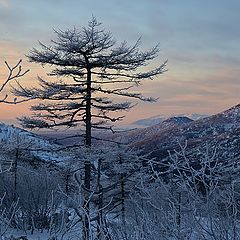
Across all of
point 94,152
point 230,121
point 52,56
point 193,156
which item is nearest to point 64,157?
point 94,152

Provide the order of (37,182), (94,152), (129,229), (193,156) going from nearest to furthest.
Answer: (129,229)
(193,156)
(94,152)
(37,182)

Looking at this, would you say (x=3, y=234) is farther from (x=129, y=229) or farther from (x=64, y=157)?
(x=64, y=157)

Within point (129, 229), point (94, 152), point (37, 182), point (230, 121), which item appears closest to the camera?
point (129, 229)

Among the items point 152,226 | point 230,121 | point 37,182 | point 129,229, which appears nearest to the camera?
point 152,226

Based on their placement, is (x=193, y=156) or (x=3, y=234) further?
(x=193, y=156)

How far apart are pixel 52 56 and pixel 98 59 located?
209cm

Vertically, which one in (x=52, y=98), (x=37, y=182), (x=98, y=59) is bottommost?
(x=37, y=182)

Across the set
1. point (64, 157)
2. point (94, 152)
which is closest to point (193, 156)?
point (94, 152)

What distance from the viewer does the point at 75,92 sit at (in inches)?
894

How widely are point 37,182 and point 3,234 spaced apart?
2115 centimetres

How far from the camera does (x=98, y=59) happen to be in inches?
893

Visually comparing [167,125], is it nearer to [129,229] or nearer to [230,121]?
[230,121]

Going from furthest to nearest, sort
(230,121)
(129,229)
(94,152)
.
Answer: (230,121), (94,152), (129,229)

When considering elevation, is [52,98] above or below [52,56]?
below
